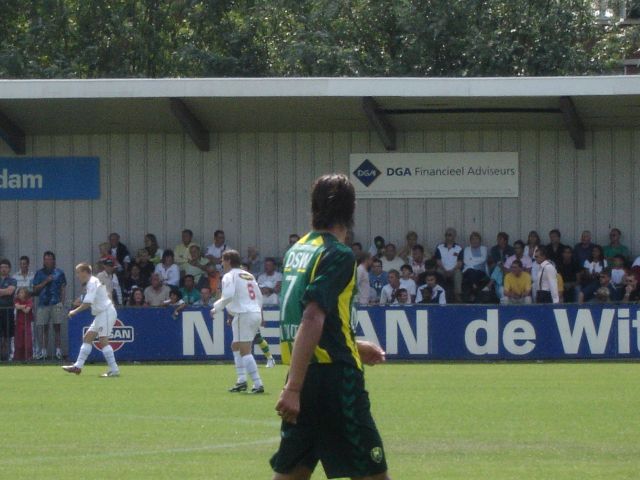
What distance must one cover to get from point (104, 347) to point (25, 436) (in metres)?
8.21

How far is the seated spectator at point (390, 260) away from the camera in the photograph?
25.7 meters

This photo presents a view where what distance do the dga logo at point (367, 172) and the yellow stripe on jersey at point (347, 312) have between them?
21.9 metres

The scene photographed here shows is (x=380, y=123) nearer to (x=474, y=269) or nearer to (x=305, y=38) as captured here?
(x=474, y=269)

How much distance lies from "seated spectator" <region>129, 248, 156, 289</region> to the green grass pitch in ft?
20.0

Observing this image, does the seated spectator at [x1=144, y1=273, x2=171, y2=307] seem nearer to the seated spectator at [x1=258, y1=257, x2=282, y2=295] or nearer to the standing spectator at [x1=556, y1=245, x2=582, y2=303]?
the seated spectator at [x1=258, y1=257, x2=282, y2=295]

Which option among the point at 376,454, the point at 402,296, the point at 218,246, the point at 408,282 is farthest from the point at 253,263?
the point at 376,454

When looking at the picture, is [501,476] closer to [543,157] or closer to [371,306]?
[371,306]

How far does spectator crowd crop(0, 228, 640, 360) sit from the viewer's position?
79.7ft

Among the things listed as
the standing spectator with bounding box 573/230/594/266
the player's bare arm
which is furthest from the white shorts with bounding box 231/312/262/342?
the player's bare arm

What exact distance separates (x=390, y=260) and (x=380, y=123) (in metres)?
2.85

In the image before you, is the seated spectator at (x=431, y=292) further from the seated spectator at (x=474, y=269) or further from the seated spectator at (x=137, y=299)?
the seated spectator at (x=137, y=299)

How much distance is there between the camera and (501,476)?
9141 mm

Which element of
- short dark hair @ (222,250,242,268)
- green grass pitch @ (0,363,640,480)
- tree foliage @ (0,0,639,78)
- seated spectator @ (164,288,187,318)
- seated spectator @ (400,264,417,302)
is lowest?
green grass pitch @ (0,363,640,480)

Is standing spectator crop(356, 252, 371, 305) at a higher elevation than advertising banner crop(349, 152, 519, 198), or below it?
below
